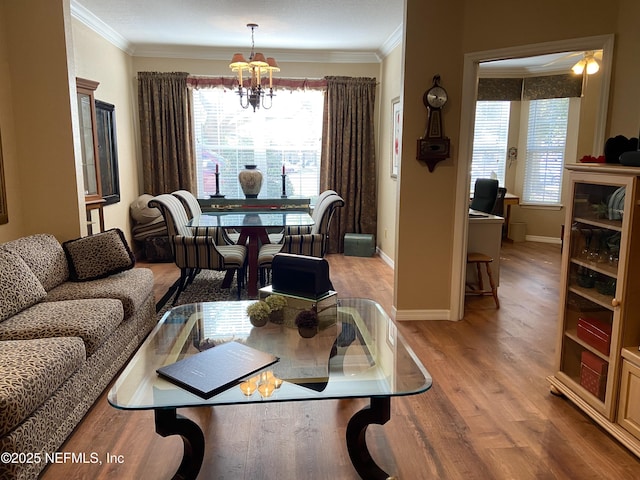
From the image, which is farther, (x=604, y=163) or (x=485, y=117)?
(x=485, y=117)

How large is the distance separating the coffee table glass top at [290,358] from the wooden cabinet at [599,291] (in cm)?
104

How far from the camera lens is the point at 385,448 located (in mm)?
2277

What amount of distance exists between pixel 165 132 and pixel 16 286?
4013 mm

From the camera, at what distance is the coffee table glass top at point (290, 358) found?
1.79m

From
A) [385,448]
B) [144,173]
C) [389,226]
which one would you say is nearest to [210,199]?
[144,173]

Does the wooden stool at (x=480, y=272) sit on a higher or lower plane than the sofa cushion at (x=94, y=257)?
lower

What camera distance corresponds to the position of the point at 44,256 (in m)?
3.14

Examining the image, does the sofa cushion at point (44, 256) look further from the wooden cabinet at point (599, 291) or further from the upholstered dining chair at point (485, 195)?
the upholstered dining chair at point (485, 195)

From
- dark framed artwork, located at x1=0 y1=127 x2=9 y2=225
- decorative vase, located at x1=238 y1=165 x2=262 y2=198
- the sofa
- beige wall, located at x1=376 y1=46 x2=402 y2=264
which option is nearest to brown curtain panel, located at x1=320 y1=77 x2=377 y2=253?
beige wall, located at x1=376 y1=46 x2=402 y2=264

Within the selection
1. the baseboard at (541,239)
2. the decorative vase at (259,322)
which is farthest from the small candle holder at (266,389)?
the baseboard at (541,239)

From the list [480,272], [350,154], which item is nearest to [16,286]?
[480,272]

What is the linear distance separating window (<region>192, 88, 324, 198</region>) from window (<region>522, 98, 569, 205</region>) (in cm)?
340

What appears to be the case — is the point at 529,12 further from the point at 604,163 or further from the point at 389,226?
the point at 389,226

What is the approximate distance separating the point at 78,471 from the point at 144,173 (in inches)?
194
